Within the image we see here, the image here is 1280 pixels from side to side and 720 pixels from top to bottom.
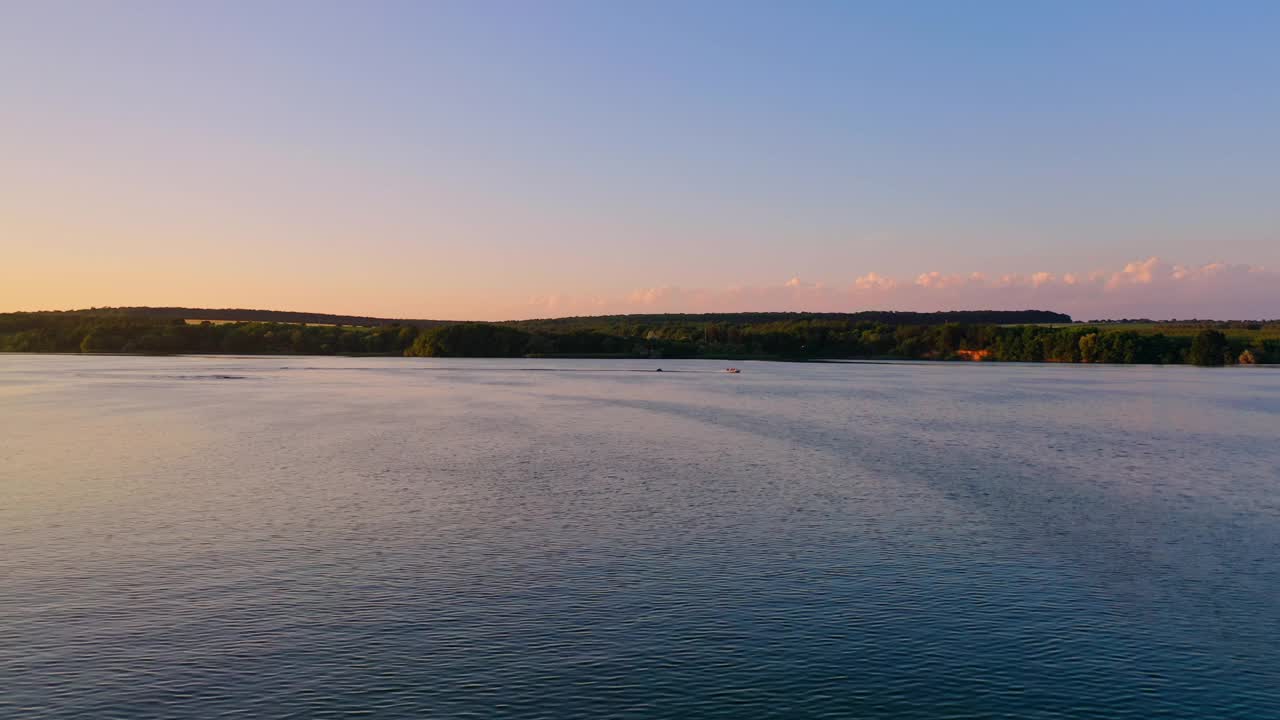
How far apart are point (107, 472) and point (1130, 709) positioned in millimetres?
26958

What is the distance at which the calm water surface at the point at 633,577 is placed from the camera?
483 inches

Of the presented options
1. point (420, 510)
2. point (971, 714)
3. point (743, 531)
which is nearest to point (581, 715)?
point (971, 714)

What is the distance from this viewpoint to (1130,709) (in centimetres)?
1187

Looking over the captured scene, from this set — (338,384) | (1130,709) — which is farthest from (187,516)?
(338,384)

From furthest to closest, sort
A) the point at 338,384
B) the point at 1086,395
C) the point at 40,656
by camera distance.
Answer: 1. the point at 338,384
2. the point at 1086,395
3. the point at 40,656

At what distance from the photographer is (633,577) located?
57.2 ft

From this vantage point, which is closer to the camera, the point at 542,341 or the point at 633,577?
the point at 633,577

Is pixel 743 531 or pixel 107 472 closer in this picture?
pixel 743 531

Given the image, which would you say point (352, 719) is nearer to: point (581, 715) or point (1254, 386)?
point (581, 715)

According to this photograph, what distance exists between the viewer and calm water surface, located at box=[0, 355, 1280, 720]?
1227 cm

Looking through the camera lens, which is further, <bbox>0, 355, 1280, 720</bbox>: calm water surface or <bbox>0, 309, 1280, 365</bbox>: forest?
<bbox>0, 309, 1280, 365</bbox>: forest

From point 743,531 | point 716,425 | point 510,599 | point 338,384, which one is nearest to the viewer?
point 510,599

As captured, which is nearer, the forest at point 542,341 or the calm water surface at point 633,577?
the calm water surface at point 633,577

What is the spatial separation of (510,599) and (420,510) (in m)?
8.37
